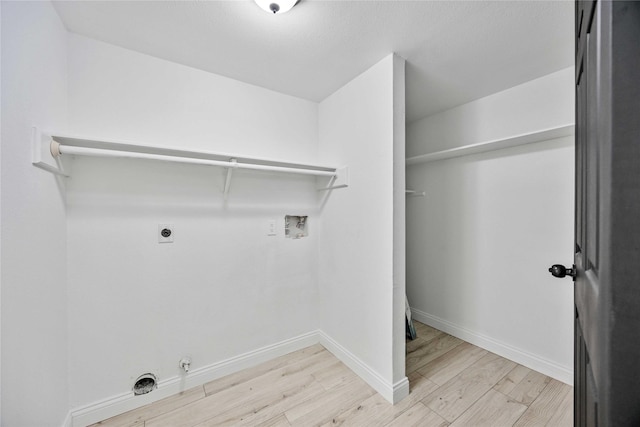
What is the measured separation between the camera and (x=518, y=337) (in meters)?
1.97

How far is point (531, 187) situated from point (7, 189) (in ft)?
9.59

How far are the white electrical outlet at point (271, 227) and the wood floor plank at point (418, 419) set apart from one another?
145 centimetres

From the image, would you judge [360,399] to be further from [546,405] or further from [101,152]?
[101,152]

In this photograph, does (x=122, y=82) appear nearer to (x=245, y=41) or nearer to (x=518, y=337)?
(x=245, y=41)

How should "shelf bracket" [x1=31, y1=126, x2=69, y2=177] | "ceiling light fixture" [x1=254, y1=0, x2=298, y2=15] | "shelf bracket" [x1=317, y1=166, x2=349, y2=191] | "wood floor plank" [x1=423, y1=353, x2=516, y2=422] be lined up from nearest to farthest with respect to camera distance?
1. "shelf bracket" [x1=31, y1=126, x2=69, y2=177]
2. "ceiling light fixture" [x1=254, y1=0, x2=298, y2=15]
3. "wood floor plank" [x1=423, y1=353, x2=516, y2=422]
4. "shelf bracket" [x1=317, y1=166, x2=349, y2=191]

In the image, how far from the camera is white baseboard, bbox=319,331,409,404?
5.23 feet

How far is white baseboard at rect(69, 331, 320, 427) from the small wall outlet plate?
92 cm

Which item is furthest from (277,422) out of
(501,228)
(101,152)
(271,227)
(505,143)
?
(505,143)

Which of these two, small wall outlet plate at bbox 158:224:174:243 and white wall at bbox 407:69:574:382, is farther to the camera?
white wall at bbox 407:69:574:382

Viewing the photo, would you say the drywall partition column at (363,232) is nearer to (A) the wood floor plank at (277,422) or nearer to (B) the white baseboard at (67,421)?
(A) the wood floor plank at (277,422)

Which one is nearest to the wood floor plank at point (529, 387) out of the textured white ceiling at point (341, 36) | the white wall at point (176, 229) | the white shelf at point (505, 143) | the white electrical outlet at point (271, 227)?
the white wall at point (176, 229)

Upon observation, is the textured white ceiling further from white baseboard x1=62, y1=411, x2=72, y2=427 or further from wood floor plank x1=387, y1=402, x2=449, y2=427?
wood floor plank x1=387, y1=402, x2=449, y2=427

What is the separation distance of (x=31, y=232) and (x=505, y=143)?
9.18 feet

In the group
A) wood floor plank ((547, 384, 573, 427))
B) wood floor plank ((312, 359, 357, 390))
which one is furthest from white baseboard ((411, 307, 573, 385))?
wood floor plank ((312, 359, 357, 390))
